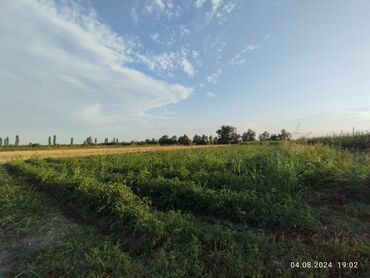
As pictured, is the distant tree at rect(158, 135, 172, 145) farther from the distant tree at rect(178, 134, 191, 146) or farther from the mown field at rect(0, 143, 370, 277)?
the mown field at rect(0, 143, 370, 277)

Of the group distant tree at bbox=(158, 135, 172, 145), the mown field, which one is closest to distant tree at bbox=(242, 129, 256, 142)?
distant tree at bbox=(158, 135, 172, 145)

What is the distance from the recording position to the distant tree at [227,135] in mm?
40941

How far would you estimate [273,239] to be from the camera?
12.1 feet

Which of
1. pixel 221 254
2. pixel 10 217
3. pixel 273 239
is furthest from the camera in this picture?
pixel 10 217

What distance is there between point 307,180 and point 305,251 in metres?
2.64

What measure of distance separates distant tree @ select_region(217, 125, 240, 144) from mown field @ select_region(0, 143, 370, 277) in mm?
34116

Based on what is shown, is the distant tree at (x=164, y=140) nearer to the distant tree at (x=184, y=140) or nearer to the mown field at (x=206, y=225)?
the distant tree at (x=184, y=140)

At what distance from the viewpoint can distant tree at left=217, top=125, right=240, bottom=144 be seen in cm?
4094

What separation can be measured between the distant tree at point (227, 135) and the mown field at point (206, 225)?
112 ft

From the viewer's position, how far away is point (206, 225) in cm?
430

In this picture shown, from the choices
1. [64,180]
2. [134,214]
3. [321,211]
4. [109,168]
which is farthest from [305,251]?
[109,168]

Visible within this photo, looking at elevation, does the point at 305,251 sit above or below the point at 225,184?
below

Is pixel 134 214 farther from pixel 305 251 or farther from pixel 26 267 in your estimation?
pixel 305 251

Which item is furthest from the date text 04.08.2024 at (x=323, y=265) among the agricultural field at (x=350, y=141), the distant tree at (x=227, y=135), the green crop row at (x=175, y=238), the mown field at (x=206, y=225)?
the distant tree at (x=227, y=135)
